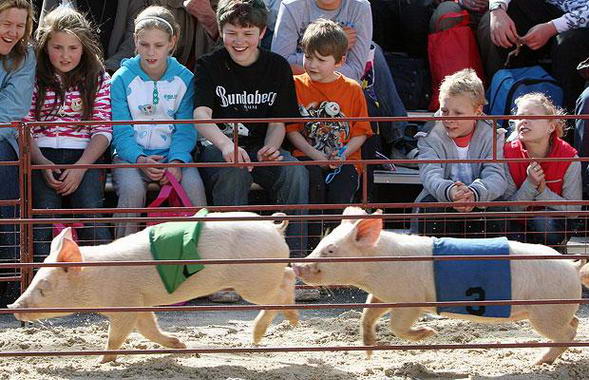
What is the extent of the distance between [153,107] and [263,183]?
0.85 meters

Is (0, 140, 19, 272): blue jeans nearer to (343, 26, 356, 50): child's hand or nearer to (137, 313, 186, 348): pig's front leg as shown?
(137, 313, 186, 348): pig's front leg

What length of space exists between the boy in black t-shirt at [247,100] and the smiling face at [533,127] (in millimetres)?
1387

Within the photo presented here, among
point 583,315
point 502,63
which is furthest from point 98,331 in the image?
point 502,63

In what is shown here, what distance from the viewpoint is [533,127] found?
690cm

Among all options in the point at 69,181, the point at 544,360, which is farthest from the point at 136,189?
the point at 544,360

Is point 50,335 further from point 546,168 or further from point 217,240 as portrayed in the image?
point 546,168

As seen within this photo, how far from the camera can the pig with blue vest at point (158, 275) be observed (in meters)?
5.12

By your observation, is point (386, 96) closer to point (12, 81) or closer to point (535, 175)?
point (535, 175)

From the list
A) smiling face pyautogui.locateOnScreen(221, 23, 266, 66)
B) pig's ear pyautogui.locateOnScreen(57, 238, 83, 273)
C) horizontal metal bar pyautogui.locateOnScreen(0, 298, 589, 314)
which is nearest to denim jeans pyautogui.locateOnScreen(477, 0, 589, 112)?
smiling face pyautogui.locateOnScreen(221, 23, 266, 66)

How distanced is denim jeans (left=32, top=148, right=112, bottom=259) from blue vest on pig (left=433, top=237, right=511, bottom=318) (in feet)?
7.45

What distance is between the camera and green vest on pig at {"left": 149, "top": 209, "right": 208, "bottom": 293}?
202 inches

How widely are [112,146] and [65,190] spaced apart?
0.55 m

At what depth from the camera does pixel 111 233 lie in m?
7.13

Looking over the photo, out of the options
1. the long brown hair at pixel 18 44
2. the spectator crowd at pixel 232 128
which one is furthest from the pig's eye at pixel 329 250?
the long brown hair at pixel 18 44
